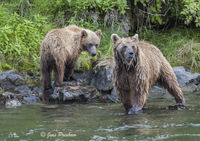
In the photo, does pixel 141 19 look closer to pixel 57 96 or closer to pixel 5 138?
pixel 57 96

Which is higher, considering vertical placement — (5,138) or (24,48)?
(24,48)

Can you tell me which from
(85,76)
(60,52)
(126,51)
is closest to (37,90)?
(60,52)

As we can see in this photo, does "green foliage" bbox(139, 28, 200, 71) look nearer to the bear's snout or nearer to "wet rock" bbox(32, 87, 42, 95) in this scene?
"wet rock" bbox(32, 87, 42, 95)

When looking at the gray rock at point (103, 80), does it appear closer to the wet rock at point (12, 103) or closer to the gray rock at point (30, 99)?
the gray rock at point (30, 99)

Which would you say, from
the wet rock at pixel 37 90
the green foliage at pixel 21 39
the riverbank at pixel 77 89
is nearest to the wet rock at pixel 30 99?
the riverbank at pixel 77 89

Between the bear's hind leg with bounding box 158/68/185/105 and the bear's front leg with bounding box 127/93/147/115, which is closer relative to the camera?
the bear's front leg with bounding box 127/93/147/115

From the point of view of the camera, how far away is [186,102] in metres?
9.21

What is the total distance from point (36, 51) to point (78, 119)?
15.4ft

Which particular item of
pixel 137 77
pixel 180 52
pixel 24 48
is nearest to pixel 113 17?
pixel 180 52

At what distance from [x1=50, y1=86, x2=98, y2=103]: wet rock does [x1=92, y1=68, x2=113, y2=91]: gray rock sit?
86 centimetres

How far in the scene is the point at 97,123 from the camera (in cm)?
689

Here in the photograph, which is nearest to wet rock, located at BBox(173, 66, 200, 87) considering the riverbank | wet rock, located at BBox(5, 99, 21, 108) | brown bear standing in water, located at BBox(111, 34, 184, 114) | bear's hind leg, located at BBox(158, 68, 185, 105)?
the riverbank

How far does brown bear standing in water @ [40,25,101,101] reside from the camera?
950 cm

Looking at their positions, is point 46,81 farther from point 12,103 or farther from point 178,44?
point 178,44
